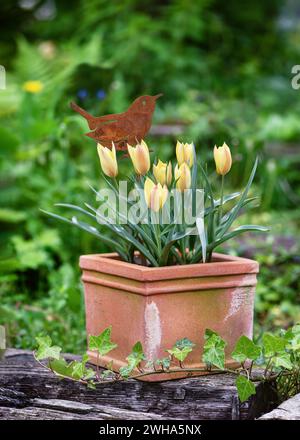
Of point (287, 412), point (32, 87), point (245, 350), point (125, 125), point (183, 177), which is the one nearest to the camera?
point (287, 412)

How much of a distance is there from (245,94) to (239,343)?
6459 mm

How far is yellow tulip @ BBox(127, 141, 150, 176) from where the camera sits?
196cm

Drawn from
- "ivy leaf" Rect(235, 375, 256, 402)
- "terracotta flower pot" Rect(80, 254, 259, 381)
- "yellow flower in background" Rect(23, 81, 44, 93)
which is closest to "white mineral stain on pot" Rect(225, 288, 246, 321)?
"terracotta flower pot" Rect(80, 254, 259, 381)

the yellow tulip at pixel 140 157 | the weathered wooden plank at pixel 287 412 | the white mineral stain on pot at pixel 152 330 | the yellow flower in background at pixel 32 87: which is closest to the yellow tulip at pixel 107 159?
the yellow tulip at pixel 140 157

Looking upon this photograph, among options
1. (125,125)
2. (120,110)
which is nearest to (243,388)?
(125,125)

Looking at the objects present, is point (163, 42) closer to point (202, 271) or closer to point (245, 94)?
point (245, 94)

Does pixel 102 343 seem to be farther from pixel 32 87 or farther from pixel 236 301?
pixel 32 87

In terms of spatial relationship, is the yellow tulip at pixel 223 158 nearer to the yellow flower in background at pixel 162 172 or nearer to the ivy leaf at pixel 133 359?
the yellow flower in background at pixel 162 172

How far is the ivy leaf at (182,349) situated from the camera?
1.88m

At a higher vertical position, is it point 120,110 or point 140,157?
point 120,110

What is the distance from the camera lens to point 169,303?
1973 mm

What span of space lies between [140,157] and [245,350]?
0.58 m

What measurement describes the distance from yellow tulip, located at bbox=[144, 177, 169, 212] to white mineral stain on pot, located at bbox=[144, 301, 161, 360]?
10.2 inches

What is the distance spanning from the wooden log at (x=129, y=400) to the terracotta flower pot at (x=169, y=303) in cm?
6
